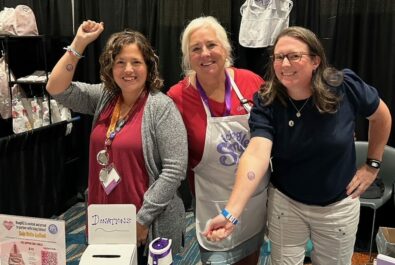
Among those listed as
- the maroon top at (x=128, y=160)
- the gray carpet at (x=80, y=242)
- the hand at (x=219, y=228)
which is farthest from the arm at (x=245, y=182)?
the gray carpet at (x=80, y=242)

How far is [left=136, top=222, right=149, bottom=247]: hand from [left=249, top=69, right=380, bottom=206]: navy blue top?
533 mm

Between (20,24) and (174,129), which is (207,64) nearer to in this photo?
(174,129)

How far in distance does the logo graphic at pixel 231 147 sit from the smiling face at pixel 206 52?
0.26 metres

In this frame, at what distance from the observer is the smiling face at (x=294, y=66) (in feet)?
4.34

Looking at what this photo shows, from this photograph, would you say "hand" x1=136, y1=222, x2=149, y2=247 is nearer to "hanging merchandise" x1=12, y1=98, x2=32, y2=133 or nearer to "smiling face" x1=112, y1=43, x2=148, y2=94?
"smiling face" x1=112, y1=43, x2=148, y2=94

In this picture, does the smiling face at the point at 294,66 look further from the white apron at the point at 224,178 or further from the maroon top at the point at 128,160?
the maroon top at the point at 128,160

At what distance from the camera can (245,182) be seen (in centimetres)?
134

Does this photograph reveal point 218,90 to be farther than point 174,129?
Yes

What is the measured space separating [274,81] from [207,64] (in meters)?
0.30

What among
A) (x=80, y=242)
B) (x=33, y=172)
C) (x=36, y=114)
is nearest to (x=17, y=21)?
(x=36, y=114)

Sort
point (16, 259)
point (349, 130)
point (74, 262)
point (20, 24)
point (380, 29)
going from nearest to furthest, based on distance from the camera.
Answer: point (16, 259) < point (349, 130) < point (74, 262) < point (380, 29) < point (20, 24)

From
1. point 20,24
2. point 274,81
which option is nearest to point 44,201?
point 20,24

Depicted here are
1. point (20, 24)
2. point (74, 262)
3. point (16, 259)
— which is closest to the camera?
point (16, 259)

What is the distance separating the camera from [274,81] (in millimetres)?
1422
